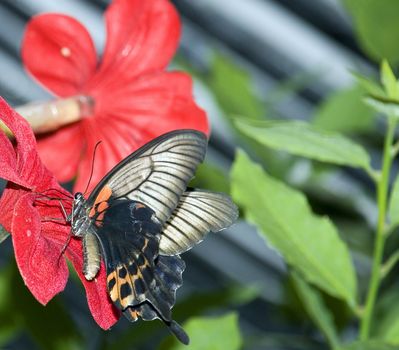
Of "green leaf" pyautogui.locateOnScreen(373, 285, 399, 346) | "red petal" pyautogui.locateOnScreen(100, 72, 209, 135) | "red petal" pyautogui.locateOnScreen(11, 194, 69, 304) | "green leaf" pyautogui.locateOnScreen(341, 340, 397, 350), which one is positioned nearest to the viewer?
"red petal" pyautogui.locateOnScreen(11, 194, 69, 304)

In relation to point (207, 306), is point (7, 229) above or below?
above

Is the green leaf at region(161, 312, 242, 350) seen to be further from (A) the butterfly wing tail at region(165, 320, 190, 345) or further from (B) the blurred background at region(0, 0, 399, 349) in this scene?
(A) the butterfly wing tail at region(165, 320, 190, 345)

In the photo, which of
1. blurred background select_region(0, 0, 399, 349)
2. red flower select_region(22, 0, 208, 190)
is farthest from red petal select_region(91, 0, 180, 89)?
blurred background select_region(0, 0, 399, 349)

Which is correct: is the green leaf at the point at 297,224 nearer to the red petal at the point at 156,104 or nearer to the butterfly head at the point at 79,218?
the red petal at the point at 156,104

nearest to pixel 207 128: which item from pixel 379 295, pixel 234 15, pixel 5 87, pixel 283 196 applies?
pixel 283 196

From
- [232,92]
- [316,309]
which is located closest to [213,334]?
[316,309]

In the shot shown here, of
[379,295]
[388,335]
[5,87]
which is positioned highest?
[388,335]

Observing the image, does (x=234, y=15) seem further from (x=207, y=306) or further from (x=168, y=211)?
(x=168, y=211)
